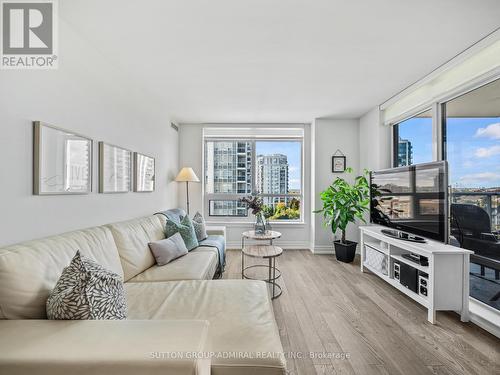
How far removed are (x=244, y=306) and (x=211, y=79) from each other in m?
2.42

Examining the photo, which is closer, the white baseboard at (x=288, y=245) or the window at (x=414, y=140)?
the window at (x=414, y=140)

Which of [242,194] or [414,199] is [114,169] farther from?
[414,199]

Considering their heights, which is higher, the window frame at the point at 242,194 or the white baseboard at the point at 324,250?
the window frame at the point at 242,194

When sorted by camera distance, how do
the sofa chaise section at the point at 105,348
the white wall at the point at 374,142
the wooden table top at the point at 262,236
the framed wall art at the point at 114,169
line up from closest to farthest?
1. the sofa chaise section at the point at 105,348
2. the framed wall art at the point at 114,169
3. the wooden table top at the point at 262,236
4. the white wall at the point at 374,142

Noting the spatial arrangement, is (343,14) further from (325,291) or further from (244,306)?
(325,291)

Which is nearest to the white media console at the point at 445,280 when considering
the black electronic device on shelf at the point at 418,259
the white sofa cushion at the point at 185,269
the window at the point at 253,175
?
the black electronic device on shelf at the point at 418,259

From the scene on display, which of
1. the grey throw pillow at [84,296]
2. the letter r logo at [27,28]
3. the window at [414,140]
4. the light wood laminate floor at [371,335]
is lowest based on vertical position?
the light wood laminate floor at [371,335]

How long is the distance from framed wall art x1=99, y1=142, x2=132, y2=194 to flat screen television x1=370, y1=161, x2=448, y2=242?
316 cm

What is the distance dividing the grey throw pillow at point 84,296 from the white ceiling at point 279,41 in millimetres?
1753

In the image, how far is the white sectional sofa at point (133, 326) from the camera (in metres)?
0.82

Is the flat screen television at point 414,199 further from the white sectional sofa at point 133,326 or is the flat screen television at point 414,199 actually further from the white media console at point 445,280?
the white sectional sofa at point 133,326

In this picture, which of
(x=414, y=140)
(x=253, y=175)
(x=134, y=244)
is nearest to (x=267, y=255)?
Answer: (x=134, y=244)

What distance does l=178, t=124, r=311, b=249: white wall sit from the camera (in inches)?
183

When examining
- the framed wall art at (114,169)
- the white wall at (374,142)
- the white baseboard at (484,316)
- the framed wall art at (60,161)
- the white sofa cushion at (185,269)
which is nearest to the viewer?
the framed wall art at (60,161)
